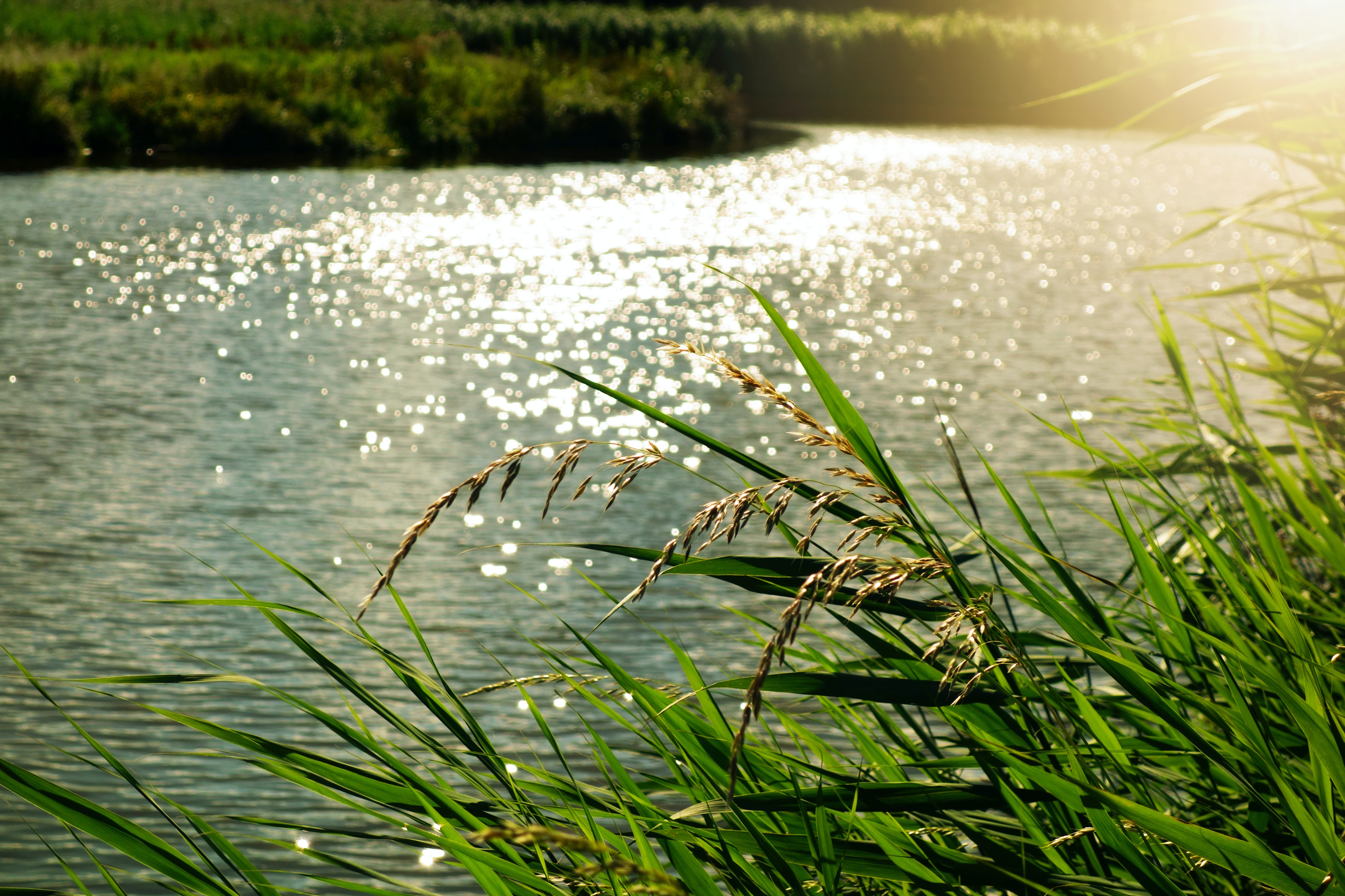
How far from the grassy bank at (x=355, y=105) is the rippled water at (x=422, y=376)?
201 centimetres

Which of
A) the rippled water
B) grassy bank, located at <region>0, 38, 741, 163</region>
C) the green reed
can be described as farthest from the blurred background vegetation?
the green reed

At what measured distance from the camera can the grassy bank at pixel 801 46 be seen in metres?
26.8

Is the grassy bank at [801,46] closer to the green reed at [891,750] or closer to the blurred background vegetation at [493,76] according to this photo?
the blurred background vegetation at [493,76]

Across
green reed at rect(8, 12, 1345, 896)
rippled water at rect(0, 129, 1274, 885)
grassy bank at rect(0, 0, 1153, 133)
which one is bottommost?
rippled water at rect(0, 129, 1274, 885)

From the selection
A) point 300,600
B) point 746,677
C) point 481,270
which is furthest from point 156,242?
point 746,677

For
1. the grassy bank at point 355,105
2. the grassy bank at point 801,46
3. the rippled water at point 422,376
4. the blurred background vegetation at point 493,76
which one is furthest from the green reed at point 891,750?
the grassy bank at point 801,46

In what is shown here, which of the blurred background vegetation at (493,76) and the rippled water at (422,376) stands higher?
the blurred background vegetation at (493,76)

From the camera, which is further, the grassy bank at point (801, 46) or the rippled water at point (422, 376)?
the grassy bank at point (801, 46)

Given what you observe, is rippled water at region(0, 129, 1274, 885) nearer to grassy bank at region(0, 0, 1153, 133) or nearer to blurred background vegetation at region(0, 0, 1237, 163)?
blurred background vegetation at region(0, 0, 1237, 163)

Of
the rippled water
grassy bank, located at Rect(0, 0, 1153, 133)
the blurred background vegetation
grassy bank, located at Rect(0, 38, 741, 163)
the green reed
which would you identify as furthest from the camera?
grassy bank, located at Rect(0, 0, 1153, 133)

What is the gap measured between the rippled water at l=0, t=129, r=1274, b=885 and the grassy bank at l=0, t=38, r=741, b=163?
6.59 ft

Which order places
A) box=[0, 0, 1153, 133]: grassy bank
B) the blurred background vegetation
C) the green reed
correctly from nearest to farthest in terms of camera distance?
the green reed → the blurred background vegetation → box=[0, 0, 1153, 133]: grassy bank

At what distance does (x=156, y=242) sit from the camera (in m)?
11.6

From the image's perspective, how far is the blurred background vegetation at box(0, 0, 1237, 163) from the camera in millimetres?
17938
